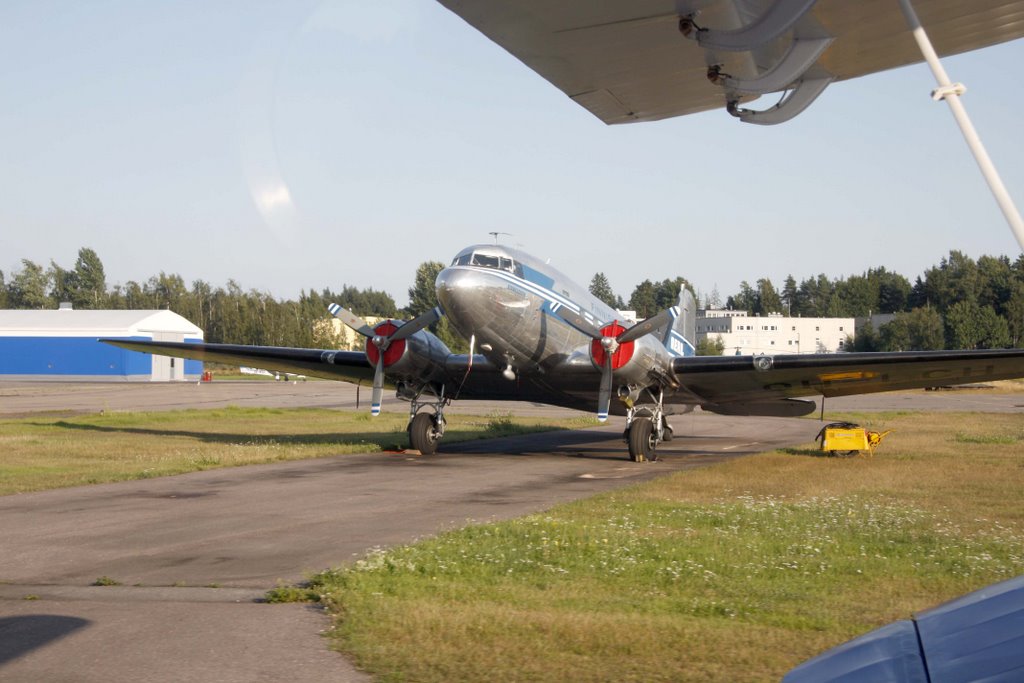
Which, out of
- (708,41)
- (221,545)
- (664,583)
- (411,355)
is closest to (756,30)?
(708,41)

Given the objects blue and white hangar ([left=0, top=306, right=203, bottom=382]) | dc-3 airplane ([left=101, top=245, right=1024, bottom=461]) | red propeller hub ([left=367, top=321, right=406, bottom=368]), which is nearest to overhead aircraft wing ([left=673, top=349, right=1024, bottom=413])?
dc-3 airplane ([left=101, top=245, right=1024, bottom=461])

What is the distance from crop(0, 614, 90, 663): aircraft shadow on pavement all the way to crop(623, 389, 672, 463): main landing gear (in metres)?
15.6

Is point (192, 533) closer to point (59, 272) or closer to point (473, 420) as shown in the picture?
point (473, 420)

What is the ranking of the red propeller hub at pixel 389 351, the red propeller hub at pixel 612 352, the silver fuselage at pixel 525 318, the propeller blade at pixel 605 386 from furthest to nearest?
the red propeller hub at pixel 389 351, the red propeller hub at pixel 612 352, the propeller blade at pixel 605 386, the silver fuselage at pixel 525 318

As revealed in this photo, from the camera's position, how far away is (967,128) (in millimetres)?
3828

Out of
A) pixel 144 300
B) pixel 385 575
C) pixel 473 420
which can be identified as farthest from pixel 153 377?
pixel 385 575

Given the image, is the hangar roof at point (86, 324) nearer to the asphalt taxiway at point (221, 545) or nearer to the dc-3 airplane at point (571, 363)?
the dc-3 airplane at point (571, 363)

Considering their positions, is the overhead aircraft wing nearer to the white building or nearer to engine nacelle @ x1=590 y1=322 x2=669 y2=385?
engine nacelle @ x1=590 y1=322 x2=669 y2=385

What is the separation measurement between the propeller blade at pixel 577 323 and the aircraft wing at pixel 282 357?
5559mm

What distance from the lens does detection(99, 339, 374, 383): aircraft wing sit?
2450 cm

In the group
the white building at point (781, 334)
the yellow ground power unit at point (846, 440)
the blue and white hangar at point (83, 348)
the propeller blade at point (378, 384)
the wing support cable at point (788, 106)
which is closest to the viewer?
the wing support cable at point (788, 106)

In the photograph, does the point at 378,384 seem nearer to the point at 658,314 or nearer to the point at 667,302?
the point at 658,314

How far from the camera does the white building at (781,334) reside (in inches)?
4722

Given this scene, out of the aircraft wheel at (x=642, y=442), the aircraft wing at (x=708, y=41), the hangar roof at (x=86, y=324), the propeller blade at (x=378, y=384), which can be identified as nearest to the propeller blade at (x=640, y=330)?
the aircraft wheel at (x=642, y=442)
